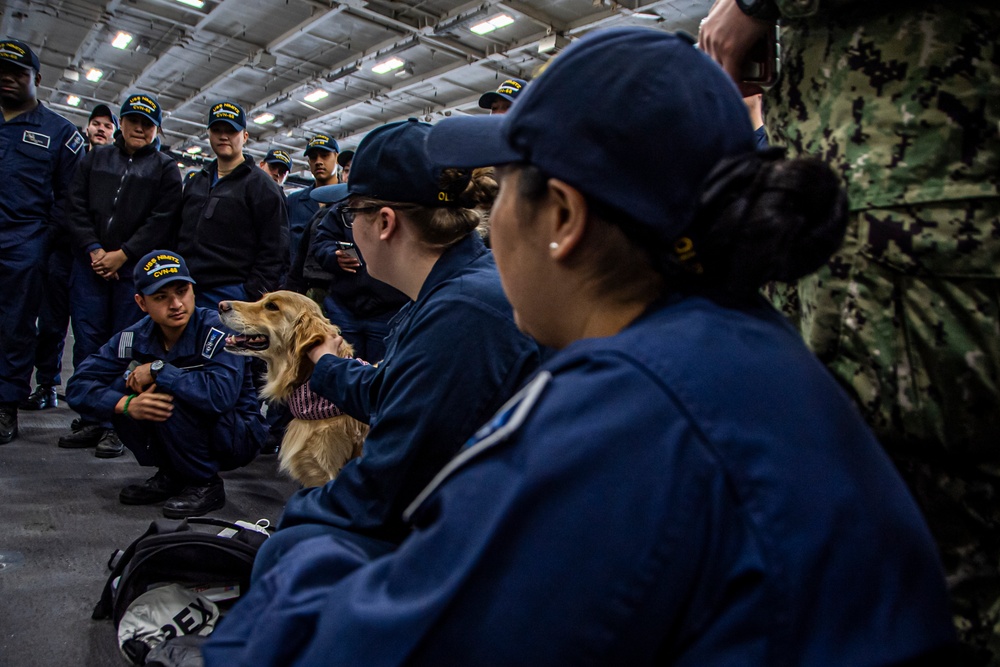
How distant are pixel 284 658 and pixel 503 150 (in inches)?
27.5

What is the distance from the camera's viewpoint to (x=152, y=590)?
2.30m

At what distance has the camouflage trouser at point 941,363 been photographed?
1035 millimetres

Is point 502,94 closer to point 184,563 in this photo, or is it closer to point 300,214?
point 300,214

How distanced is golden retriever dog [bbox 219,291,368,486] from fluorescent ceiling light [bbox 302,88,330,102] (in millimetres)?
12531

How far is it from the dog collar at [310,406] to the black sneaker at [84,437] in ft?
8.58

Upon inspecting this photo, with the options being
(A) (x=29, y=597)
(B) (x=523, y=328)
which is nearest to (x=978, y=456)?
(B) (x=523, y=328)

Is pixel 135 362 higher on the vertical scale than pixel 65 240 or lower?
lower

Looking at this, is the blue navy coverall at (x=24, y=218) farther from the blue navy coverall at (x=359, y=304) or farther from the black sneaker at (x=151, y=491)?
the blue navy coverall at (x=359, y=304)

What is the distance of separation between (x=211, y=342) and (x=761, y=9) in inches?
135

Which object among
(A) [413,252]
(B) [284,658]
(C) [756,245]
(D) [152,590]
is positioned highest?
(C) [756,245]

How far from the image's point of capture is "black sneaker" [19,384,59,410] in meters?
5.58

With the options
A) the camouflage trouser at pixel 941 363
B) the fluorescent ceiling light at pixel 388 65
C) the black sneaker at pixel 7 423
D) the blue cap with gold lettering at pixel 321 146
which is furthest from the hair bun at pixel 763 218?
the fluorescent ceiling light at pixel 388 65

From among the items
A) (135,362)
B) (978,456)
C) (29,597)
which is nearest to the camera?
(978,456)

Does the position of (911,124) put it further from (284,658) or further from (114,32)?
(114,32)
